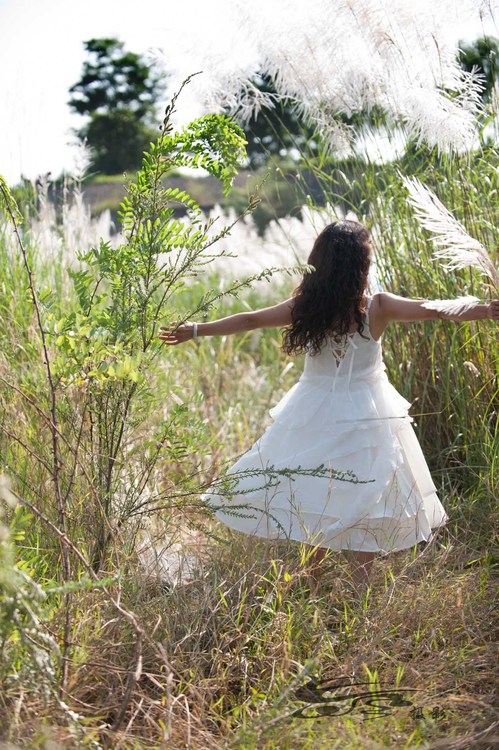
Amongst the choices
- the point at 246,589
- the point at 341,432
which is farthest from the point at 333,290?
the point at 246,589

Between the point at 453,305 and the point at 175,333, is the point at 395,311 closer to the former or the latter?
the point at 453,305

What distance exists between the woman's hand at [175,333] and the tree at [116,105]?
1984cm

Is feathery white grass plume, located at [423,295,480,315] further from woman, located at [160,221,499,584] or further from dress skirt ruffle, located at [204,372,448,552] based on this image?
dress skirt ruffle, located at [204,372,448,552]

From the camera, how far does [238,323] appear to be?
2645 mm

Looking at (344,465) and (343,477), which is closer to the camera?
(343,477)

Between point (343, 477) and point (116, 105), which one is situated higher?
point (116, 105)

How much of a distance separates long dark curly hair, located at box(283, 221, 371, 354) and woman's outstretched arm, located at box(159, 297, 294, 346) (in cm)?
6

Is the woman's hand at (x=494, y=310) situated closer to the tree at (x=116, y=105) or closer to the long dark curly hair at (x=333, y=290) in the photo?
the long dark curly hair at (x=333, y=290)

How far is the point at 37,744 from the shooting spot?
1.48m

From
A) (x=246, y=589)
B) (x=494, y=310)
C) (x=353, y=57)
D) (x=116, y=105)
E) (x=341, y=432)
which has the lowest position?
(x=246, y=589)

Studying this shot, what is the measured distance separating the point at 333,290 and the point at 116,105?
22598 millimetres

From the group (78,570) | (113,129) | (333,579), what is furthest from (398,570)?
(113,129)

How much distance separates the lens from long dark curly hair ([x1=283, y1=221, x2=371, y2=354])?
262 cm

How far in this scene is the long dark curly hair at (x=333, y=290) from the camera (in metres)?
2.62
